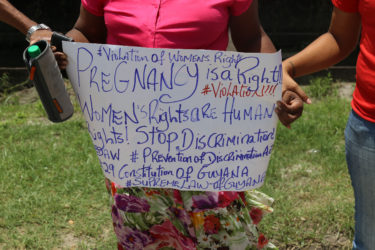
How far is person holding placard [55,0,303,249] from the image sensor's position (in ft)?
6.06

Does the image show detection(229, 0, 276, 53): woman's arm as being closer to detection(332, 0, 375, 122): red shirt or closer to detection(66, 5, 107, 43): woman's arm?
detection(332, 0, 375, 122): red shirt

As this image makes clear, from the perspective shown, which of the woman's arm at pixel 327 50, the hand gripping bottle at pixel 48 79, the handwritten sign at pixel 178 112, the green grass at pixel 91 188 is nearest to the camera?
the hand gripping bottle at pixel 48 79

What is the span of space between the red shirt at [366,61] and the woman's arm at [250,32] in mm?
297

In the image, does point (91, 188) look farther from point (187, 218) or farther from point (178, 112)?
point (178, 112)

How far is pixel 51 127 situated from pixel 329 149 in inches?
93.1

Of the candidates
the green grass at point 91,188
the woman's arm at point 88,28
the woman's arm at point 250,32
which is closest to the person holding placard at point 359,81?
the woman's arm at point 250,32

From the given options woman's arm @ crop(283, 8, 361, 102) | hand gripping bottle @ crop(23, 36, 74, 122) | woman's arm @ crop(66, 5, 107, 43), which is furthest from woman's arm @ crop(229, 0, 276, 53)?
hand gripping bottle @ crop(23, 36, 74, 122)

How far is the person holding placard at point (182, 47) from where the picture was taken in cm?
185

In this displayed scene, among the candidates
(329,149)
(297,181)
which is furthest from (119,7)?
(329,149)

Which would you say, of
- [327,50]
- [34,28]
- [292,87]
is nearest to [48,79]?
[34,28]

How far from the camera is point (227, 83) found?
1845 mm

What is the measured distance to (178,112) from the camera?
1.86m

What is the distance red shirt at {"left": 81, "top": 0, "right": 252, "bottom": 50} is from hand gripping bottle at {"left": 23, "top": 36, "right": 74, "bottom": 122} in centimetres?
30

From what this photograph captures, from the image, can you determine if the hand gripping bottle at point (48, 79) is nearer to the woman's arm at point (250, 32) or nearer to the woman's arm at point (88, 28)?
the woman's arm at point (88, 28)
